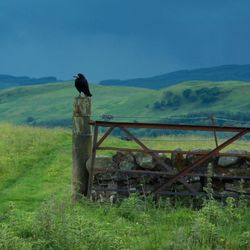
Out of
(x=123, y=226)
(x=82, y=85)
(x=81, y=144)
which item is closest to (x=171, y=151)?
(x=81, y=144)

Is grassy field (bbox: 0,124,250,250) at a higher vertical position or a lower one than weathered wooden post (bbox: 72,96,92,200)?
lower

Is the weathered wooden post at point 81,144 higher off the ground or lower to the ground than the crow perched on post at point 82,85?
lower

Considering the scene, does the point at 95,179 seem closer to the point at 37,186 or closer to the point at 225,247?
the point at 37,186

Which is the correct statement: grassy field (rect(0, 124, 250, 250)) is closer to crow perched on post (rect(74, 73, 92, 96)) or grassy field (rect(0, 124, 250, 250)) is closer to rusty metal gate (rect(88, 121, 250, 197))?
rusty metal gate (rect(88, 121, 250, 197))

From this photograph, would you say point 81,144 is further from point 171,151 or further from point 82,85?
point 171,151

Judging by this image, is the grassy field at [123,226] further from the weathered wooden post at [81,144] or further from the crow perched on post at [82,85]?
the crow perched on post at [82,85]

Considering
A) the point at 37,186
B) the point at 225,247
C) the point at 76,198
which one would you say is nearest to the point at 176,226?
the point at 225,247

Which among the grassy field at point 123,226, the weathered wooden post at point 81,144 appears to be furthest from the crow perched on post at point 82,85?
the grassy field at point 123,226

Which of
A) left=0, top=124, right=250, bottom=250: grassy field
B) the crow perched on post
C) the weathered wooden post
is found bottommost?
left=0, top=124, right=250, bottom=250: grassy field

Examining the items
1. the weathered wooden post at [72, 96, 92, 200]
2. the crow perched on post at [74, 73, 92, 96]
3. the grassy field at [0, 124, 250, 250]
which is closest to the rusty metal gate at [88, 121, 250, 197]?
the weathered wooden post at [72, 96, 92, 200]

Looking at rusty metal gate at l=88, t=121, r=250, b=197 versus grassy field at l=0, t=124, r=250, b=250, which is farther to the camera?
rusty metal gate at l=88, t=121, r=250, b=197

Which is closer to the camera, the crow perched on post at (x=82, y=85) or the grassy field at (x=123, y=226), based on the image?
the grassy field at (x=123, y=226)

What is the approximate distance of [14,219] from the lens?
13242 mm

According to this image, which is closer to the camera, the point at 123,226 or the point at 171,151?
the point at 123,226
